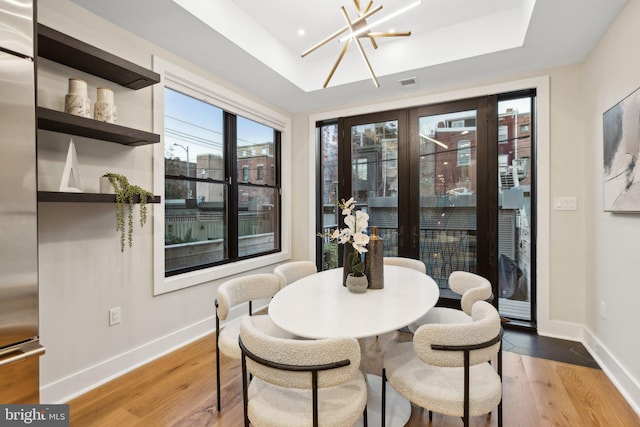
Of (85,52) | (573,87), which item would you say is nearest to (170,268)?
(85,52)

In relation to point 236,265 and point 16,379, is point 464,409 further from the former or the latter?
point 236,265

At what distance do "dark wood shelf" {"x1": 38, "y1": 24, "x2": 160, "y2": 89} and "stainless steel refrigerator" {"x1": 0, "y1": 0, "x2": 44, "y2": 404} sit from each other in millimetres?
457

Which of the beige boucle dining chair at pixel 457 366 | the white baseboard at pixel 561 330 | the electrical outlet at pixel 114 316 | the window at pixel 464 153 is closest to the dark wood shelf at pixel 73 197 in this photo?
the electrical outlet at pixel 114 316

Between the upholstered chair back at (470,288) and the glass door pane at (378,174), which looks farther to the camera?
the glass door pane at (378,174)

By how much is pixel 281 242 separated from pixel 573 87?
348 cm

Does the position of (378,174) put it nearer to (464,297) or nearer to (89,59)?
(464,297)

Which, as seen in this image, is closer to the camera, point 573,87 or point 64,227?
point 64,227

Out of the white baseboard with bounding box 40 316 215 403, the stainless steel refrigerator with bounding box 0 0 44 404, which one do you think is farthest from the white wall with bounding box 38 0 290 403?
the stainless steel refrigerator with bounding box 0 0 44 404

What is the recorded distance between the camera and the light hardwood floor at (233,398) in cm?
177

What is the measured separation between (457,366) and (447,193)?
96.1 inches

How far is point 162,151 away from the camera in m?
2.52

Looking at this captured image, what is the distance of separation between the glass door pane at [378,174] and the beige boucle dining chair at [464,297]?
1419mm

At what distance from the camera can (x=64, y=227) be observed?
197cm

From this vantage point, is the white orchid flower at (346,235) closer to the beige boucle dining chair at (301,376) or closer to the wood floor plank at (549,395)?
the beige boucle dining chair at (301,376)
